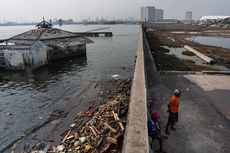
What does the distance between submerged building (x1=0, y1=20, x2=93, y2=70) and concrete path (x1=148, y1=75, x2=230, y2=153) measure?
21347 mm

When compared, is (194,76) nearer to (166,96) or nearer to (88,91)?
(166,96)

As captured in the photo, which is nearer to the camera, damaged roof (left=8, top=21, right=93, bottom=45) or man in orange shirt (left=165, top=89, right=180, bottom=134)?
man in orange shirt (left=165, top=89, right=180, bottom=134)

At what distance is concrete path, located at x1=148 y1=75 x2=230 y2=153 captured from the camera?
363 inches

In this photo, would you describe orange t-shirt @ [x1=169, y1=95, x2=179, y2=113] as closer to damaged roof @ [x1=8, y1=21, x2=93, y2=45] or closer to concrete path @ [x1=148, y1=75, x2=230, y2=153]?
Result: concrete path @ [x1=148, y1=75, x2=230, y2=153]

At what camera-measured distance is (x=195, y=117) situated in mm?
11750

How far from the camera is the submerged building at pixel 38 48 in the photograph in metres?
32.2

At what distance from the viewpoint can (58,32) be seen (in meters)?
49.6

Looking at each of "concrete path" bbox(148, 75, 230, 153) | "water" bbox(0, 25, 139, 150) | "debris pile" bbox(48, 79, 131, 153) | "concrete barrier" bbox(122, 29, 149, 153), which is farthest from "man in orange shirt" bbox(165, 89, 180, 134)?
"water" bbox(0, 25, 139, 150)

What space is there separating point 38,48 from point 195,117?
93.3ft

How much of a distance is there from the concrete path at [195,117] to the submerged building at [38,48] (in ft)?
70.0

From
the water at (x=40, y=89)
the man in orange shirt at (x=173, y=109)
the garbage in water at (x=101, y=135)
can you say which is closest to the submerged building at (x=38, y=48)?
the water at (x=40, y=89)

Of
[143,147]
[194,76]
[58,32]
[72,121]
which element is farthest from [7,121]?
[58,32]

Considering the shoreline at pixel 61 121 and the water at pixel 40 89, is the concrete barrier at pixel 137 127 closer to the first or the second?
the shoreline at pixel 61 121

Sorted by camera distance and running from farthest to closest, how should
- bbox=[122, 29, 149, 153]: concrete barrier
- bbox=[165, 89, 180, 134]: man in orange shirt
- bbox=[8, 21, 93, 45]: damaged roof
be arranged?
bbox=[8, 21, 93, 45]: damaged roof < bbox=[165, 89, 180, 134]: man in orange shirt < bbox=[122, 29, 149, 153]: concrete barrier
